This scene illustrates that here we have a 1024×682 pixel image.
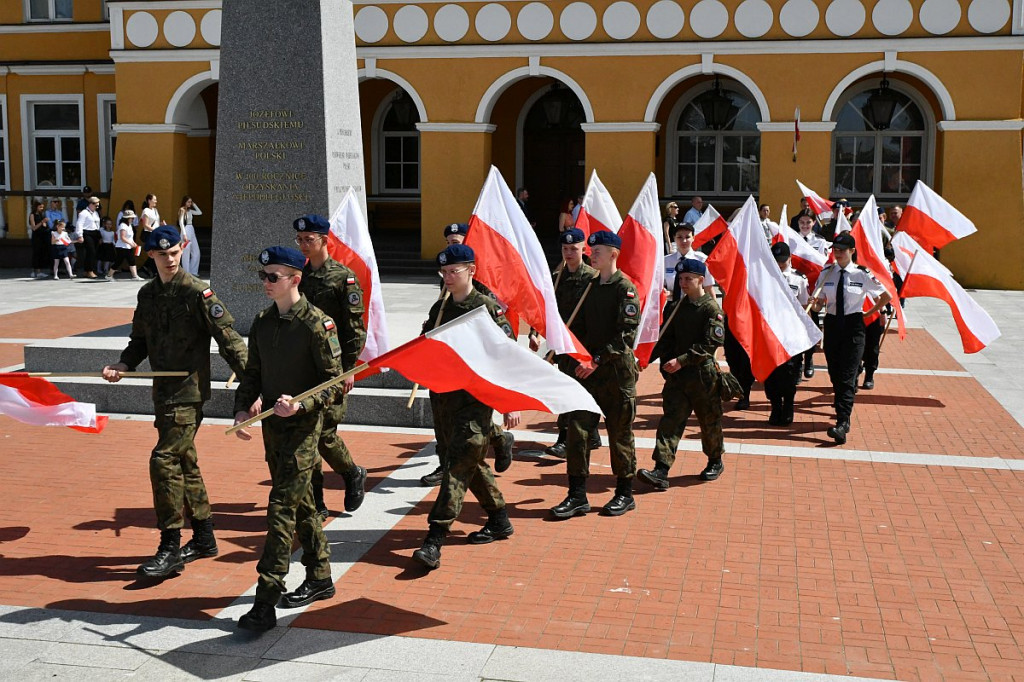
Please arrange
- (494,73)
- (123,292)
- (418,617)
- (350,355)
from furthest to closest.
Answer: (494,73) < (123,292) < (350,355) < (418,617)

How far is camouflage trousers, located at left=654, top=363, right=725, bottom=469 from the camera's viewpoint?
8.56 meters

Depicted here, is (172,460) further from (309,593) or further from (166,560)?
(309,593)

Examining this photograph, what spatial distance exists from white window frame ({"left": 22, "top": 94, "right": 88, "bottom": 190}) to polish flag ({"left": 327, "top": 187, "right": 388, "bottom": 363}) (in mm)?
21100

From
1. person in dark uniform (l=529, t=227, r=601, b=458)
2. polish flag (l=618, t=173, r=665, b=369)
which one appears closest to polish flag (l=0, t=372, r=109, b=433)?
person in dark uniform (l=529, t=227, r=601, b=458)

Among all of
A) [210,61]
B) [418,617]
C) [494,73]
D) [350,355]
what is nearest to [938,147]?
[494,73]

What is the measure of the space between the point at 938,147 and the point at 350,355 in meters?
19.5

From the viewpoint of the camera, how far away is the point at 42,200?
25.9m

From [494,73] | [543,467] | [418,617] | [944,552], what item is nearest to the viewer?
[418,617]

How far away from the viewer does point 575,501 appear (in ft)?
25.8

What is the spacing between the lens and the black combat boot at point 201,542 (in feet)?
22.6

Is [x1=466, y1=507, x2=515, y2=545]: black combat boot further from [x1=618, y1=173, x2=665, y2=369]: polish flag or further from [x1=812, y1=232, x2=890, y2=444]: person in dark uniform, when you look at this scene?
[x1=812, y1=232, x2=890, y2=444]: person in dark uniform

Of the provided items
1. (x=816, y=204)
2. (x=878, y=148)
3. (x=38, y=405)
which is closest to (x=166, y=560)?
(x=38, y=405)

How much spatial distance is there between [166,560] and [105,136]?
23.5 metres

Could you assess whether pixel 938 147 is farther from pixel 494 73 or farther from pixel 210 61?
pixel 210 61
